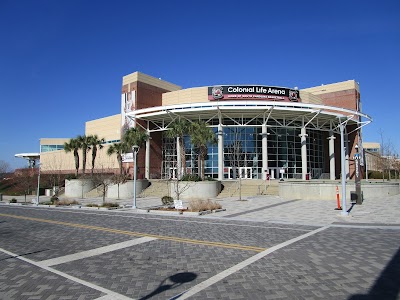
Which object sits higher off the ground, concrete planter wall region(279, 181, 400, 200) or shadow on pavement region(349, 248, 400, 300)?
concrete planter wall region(279, 181, 400, 200)

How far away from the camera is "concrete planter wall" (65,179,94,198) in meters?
42.7

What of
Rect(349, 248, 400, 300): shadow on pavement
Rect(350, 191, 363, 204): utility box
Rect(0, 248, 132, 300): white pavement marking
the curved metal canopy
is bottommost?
Rect(0, 248, 132, 300): white pavement marking

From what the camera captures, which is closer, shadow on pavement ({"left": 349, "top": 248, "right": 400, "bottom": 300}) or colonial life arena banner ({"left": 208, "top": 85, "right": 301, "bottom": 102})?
shadow on pavement ({"left": 349, "top": 248, "right": 400, "bottom": 300})

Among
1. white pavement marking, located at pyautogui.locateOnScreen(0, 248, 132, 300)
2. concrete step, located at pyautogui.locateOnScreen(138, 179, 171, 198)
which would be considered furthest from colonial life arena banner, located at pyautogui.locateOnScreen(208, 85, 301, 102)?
white pavement marking, located at pyautogui.locateOnScreen(0, 248, 132, 300)

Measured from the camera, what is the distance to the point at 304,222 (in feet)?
49.4

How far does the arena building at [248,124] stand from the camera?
45.0 m

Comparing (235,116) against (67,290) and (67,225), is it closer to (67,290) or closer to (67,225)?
(67,225)

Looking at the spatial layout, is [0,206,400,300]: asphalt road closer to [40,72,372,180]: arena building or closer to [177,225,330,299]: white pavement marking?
[177,225,330,299]: white pavement marking

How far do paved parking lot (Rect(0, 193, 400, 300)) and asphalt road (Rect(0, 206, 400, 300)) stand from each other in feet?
0.07

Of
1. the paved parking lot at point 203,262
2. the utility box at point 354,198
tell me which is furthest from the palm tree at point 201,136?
the paved parking lot at point 203,262

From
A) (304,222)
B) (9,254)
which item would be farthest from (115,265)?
(304,222)

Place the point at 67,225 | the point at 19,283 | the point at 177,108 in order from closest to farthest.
A: 1. the point at 19,283
2. the point at 67,225
3. the point at 177,108

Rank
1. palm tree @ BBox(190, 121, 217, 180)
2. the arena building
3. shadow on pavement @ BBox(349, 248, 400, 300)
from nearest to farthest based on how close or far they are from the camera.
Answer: shadow on pavement @ BBox(349, 248, 400, 300), palm tree @ BBox(190, 121, 217, 180), the arena building

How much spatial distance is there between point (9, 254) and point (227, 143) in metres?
41.2
